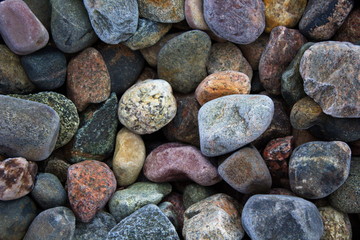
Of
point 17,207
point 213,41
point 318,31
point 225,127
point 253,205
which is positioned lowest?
point 17,207

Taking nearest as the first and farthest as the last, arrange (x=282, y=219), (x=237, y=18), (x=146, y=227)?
(x=282, y=219) < (x=146, y=227) < (x=237, y=18)

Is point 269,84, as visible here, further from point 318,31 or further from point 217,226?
point 217,226

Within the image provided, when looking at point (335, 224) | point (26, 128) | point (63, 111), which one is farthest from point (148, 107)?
point (335, 224)

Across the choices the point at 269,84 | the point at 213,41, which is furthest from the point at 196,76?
the point at 269,84

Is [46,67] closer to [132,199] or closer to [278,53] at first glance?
[132,199]

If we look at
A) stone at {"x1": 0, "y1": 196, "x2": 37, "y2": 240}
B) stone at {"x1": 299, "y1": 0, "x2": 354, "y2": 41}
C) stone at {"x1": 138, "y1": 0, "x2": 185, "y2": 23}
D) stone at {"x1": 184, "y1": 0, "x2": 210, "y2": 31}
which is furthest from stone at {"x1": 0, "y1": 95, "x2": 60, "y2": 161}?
stone at {"x1": 299, "y1": 0, "x2": 354, "y2": 41}

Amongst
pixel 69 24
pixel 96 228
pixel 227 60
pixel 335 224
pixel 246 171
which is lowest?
pixel 96 228

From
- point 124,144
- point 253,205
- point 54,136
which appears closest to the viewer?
point 253,205
